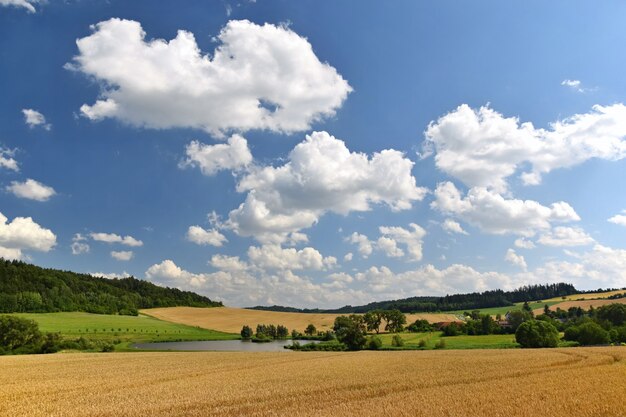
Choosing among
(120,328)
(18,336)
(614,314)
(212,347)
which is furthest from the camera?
(120,328)

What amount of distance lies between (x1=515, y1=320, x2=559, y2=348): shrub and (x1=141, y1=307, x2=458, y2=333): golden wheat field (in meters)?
76.7

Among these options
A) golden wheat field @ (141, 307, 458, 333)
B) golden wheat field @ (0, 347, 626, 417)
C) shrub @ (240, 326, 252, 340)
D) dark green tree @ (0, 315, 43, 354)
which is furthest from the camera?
golden wheat field @ (141, 307, 458, 333)

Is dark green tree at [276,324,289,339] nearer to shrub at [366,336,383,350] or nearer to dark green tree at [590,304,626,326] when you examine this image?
shrub at [366,336,383,350]

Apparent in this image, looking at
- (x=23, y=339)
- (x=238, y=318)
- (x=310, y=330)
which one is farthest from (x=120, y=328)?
(x=23, y=339)

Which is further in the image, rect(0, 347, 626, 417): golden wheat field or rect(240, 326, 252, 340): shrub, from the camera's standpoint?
rect(240, 326, 252, 340): shrub

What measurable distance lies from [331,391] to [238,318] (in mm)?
151550

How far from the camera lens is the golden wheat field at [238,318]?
15825 centimetres

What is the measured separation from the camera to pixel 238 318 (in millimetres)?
173375

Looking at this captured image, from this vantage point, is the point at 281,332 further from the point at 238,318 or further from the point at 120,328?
the point at 120,328

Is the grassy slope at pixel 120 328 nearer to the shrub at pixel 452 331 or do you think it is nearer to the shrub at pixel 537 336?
the shrub at pixel 452 331

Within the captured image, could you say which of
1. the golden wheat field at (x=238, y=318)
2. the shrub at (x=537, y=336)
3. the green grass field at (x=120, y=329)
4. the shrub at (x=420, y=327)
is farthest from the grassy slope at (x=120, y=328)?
the shrub at (x=537, y=336)

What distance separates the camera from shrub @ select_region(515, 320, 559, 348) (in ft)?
252

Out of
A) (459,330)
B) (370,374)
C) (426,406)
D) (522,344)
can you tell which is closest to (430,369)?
(370,374)

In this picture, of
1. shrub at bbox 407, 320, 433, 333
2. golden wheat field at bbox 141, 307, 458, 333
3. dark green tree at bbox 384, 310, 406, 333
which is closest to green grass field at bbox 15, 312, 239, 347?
golden wheat field at bbox 141, 307, 458, 333
